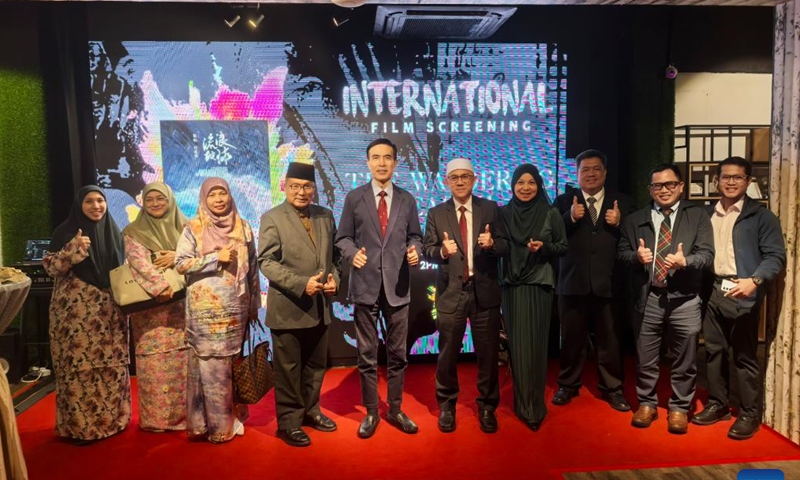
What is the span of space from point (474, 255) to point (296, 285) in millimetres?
1177

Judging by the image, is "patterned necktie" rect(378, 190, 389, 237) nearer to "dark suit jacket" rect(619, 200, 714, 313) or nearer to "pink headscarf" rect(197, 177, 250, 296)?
"pink headscarf" rect(197, 177, 250, 296)

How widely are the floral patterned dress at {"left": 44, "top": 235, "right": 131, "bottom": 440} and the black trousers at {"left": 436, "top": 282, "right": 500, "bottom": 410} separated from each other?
2224 mm

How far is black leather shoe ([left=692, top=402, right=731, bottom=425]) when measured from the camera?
4.09 meters

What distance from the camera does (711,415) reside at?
4.12 meters

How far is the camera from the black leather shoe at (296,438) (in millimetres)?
3844

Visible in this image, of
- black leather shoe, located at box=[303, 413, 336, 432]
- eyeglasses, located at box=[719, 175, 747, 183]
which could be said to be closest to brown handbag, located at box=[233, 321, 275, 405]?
black leather shoe, located at box=[303, 413, 336, 432]

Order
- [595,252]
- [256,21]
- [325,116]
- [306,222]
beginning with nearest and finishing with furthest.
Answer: [306,222] < [595,252] < [256,21] < [325,116]

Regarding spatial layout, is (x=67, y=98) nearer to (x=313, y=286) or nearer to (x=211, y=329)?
(x=211, y=329)

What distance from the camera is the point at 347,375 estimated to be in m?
5.26

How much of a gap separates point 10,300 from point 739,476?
3.77 m

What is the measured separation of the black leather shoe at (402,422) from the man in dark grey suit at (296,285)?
593 millimetres

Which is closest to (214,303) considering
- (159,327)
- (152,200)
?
(159,327)

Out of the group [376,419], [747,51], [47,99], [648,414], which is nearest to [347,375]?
[376,419]

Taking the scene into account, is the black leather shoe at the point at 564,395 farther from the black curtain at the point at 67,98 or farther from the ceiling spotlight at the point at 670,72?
the black curtain at the point at 67,98
